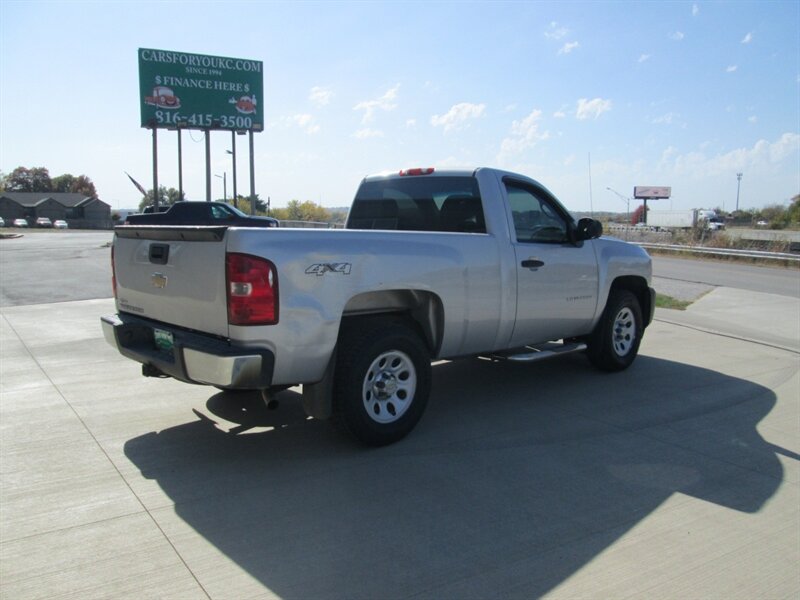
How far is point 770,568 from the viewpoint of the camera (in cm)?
325

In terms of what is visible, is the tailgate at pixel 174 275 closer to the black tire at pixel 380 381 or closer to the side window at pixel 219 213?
the black tire at pixel 380 381

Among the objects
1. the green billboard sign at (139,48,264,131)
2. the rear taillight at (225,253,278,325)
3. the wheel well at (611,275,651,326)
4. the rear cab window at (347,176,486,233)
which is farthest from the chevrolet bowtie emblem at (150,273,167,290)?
the green billboard sign at (139,48,264,131)

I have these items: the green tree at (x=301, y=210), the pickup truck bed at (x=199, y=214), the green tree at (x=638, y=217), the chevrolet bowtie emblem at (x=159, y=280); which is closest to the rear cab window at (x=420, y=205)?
the chevrolet bowtie emblem at (x=159, y=280)

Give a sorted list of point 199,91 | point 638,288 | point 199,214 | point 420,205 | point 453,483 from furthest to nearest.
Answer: point 199,91
point 199,214
point 638,288
point 420,205
point 453,483

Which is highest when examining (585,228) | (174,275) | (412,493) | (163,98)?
(163,98)

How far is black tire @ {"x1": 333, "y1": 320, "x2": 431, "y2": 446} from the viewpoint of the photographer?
4.39m

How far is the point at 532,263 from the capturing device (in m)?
5.71

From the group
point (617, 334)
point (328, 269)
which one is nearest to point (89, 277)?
point (617, 334)

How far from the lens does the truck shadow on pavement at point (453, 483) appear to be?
10.3 feet

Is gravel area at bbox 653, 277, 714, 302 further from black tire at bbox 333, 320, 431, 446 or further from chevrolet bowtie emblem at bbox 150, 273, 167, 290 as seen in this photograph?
chevrolet bowtie emblem at bbox 150, 273, 167, 290

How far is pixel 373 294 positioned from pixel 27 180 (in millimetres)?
132985

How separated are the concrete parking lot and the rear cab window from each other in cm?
160

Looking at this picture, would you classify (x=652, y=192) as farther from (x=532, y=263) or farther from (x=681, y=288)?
(x=532, y=263)

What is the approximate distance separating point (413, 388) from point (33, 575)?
2.61 m
